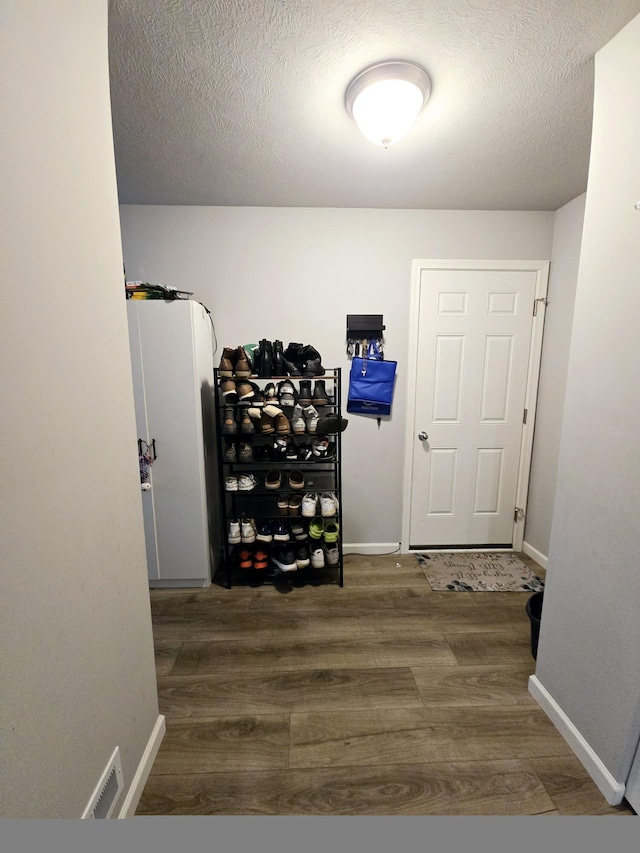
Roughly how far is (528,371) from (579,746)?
2057mm

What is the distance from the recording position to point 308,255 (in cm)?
217

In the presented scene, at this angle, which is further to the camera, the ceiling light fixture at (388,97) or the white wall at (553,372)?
the white wall at (553,372)

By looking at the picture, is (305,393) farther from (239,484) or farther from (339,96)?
(339,96)

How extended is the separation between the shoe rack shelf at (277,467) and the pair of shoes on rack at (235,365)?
0.12 ft

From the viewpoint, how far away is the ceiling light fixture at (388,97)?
1.15 meters

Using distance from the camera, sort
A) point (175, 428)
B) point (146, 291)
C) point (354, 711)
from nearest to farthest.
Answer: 1. point (354, 711)
2. point (146, 291)
3. point (175, 428)

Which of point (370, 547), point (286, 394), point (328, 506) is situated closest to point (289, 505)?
point (328, 506)

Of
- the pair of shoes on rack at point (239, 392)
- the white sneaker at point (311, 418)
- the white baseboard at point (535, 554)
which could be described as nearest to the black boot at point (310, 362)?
the white sneaker at point (311, 418)

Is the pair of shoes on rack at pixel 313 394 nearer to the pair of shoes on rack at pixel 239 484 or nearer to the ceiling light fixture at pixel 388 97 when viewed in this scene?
the pair of shoes on rack at pixel 239 484

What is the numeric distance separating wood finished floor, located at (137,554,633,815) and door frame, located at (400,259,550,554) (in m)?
0.67

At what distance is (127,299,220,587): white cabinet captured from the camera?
1.83 meters

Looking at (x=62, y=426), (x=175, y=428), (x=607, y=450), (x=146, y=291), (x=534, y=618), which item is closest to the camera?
(x=62, y=426)

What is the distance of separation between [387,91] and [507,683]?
100 inches

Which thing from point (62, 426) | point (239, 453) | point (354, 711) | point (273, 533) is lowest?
point (354, 711)
